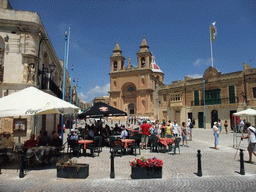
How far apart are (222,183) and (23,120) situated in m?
11.8

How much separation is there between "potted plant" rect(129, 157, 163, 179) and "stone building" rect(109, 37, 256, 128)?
85.6 ft

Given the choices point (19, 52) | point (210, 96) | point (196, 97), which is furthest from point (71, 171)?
point (196, 97)

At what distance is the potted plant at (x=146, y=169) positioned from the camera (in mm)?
6184

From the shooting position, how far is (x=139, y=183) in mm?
5812

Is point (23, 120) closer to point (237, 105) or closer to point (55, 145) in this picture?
point (55, 145)

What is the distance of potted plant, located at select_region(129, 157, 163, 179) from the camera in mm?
6184

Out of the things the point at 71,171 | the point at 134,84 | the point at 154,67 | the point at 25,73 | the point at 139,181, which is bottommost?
the point at 139,181

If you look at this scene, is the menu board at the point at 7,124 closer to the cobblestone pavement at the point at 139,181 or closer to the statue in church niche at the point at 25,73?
the statue in church niche at the point at 25,73

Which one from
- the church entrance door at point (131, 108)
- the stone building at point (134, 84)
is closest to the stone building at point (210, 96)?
the stone building at point (134, 84)

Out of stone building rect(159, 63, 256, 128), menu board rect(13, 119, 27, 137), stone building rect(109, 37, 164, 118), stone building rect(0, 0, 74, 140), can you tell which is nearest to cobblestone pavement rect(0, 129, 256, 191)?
menu board rect(13, 119, 27, 137)

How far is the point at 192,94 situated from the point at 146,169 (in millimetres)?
29684

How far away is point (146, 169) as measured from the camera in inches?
245

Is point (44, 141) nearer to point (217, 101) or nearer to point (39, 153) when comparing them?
point (39, 153)

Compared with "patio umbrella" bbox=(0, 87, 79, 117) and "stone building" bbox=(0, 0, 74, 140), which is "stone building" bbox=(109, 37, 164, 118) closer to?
"stone building" bbox=(0, 0, 74, 140)
